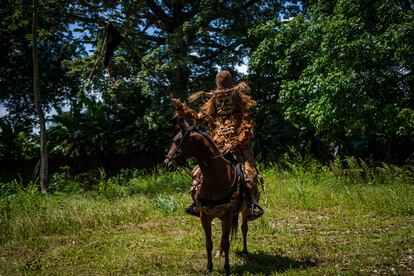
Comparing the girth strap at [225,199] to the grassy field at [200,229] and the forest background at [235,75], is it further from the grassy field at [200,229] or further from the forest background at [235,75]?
the forest background at [235,75]

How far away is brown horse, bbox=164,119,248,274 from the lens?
18.8ft

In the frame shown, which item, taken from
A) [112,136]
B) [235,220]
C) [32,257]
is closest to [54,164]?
[112,136]

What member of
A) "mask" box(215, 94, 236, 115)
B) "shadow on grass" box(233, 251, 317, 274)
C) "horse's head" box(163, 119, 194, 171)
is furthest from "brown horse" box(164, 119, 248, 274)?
"mask" box(215, 94, 236, 115)

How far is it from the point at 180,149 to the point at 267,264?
233 cm

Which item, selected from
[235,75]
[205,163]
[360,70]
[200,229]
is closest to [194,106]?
[235,75]

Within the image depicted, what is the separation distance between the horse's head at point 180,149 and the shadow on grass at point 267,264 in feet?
6.20

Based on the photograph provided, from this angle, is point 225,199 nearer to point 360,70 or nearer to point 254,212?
point 254,212

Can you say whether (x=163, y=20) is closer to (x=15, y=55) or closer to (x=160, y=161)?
(x=160, y=161)

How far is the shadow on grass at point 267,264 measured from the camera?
638 centimetres

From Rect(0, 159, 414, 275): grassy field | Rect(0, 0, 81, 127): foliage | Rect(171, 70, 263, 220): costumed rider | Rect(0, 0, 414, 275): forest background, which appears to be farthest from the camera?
Rect(0, 0, 81, 127): foliage

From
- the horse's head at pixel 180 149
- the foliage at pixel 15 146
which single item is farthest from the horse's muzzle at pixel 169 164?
the foliage at pixel 15 146

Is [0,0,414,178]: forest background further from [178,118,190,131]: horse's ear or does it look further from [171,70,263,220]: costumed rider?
[178,118,190,131]: horse's ear

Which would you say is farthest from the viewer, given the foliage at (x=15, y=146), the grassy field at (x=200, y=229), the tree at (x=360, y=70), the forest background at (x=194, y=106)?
the foliage at (x=15, y=146)

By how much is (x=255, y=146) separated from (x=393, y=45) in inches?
333
